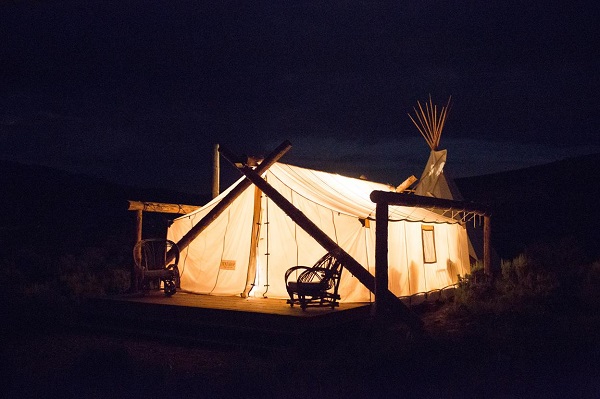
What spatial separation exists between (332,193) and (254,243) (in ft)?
5.23

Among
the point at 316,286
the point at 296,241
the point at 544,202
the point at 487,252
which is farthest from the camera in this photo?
the point at 544,202

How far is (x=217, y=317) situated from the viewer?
761 cm

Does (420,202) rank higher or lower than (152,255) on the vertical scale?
Answer: higher

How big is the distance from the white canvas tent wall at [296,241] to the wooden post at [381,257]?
0.93 meters

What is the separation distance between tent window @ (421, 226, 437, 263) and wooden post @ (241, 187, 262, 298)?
2.81 m

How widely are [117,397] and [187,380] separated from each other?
0.79 meters

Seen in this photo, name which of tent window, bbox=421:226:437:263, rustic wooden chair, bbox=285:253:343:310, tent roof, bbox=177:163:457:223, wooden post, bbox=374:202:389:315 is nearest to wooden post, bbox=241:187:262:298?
tent roof, bbox=177:163:457:223

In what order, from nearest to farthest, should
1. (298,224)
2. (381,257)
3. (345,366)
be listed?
(345,366) → (381,257) → (298,224)

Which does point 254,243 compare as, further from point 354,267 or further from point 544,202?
point 544,202

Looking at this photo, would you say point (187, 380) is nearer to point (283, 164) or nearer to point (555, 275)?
point (283, 164)

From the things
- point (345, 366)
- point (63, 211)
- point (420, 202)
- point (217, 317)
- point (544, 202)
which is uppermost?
point (63, 211)

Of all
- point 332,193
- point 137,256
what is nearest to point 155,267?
point 137,256

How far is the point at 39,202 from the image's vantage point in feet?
93.2

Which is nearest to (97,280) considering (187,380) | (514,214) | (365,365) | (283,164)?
(283,164)
